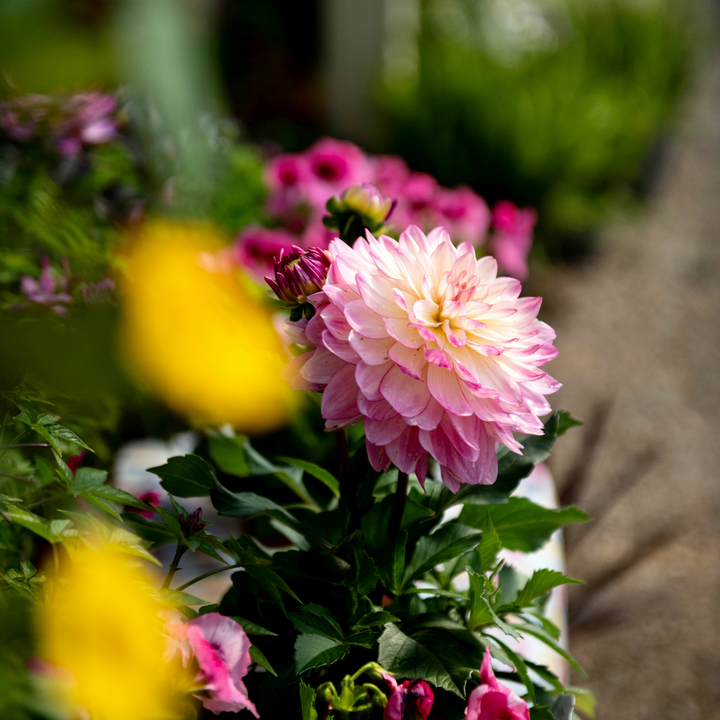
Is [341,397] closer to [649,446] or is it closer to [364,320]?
[364,320]

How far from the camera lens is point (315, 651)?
435 millimetres

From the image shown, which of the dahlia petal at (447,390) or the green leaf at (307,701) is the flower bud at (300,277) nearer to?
the dahlia petal at (447,390)

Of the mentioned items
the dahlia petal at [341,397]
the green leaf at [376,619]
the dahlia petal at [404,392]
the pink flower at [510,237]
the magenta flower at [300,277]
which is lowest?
the pink flower at [510,237]

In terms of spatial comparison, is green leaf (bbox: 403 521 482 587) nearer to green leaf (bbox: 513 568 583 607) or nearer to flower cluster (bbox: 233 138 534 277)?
green leaf (bbox: 513 568 583 607)

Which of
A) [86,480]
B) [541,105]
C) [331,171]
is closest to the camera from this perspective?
[86,480]

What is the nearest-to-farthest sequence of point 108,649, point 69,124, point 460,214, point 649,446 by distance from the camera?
point 108,649 < point 69,124 < point 460,214 < point 649,446

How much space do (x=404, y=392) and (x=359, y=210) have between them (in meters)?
0.25

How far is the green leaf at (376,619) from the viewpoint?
18.4 inches

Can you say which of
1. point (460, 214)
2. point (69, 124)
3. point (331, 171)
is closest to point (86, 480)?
point (69, 124)

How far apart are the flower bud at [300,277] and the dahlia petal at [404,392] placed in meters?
0.08

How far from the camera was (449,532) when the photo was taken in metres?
0.53

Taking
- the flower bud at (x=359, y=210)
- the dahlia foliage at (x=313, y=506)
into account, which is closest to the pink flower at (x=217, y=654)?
the dahlia foliage at (x=313, y=506)

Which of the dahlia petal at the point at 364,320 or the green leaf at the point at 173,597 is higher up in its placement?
the dahlia petal at the point at 364,320

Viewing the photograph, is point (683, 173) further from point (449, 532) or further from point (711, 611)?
point (449, 532)
